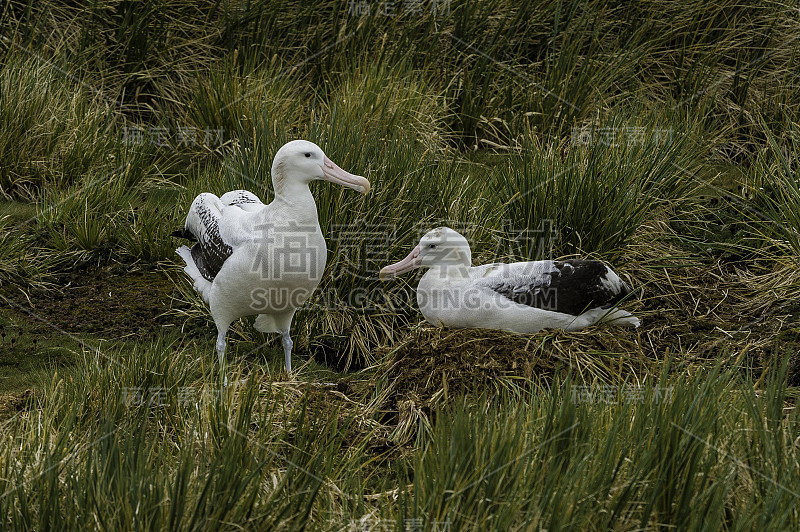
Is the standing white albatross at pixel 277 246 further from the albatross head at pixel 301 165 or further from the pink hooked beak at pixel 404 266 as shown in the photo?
the pink hooked beak at pixel 404 266

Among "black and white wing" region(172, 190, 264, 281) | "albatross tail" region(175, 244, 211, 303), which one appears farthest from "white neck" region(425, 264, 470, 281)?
"albatross tail" region(175, 244, 211, 303)

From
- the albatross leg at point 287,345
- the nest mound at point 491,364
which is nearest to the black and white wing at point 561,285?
the nest mound at point 491,364

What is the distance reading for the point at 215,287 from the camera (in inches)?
223

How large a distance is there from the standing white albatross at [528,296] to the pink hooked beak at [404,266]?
5.1 inches

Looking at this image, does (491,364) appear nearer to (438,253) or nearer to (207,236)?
(438,253)

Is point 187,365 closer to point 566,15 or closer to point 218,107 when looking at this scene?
point 218,107

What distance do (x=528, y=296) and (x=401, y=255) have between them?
1358mm

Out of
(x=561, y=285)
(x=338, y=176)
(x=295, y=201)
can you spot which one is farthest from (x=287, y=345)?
(x=561, y=285)

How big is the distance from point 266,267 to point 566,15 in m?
6.16

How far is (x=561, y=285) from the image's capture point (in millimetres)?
5449

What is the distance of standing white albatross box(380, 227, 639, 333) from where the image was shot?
546 centimetres

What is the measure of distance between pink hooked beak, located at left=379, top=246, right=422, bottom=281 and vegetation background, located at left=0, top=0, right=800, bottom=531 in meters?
0.43

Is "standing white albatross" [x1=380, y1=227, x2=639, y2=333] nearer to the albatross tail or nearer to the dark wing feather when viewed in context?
the dark wing feather

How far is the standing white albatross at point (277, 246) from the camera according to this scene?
17.6ft
